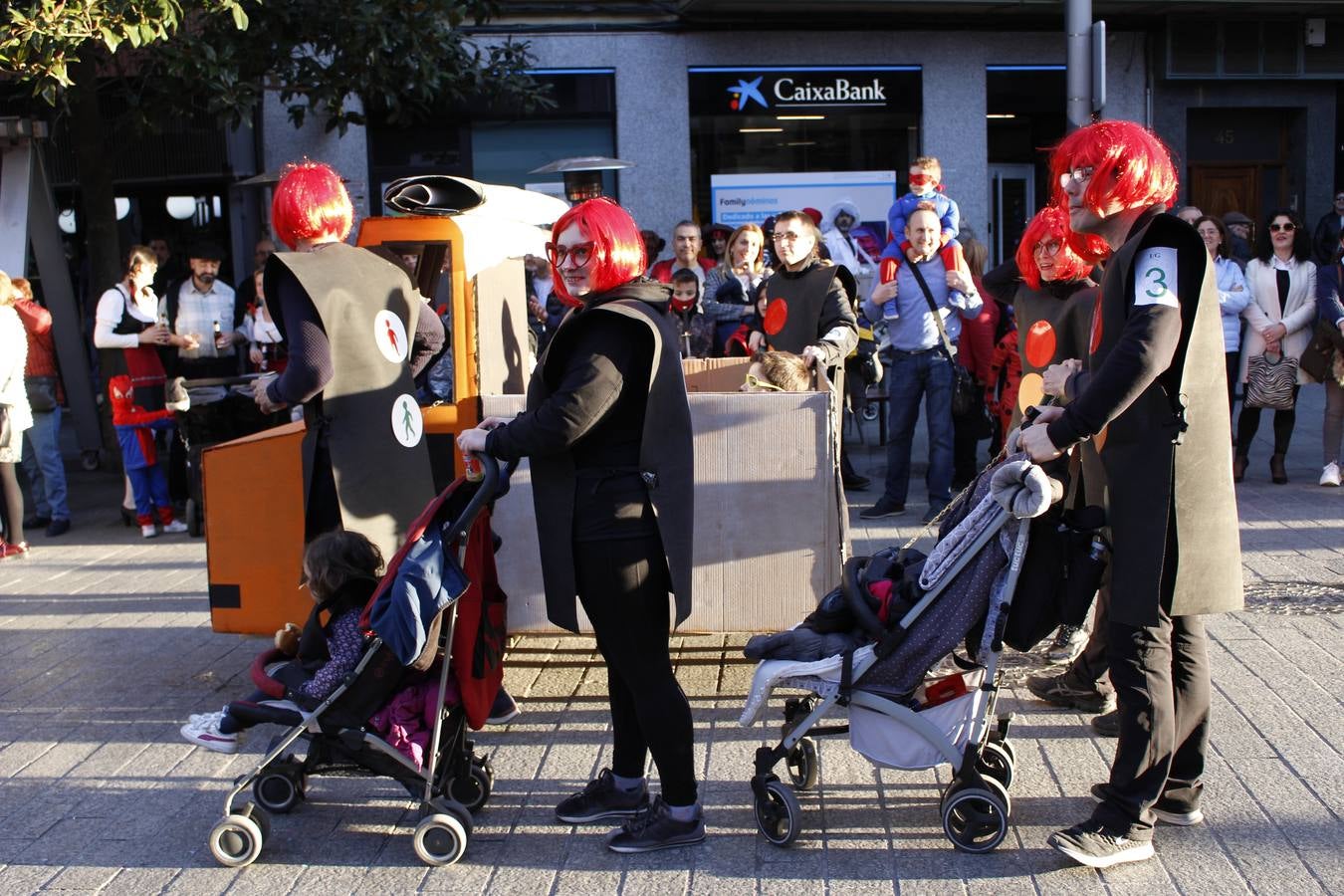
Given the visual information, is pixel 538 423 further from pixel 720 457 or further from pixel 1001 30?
pixel 1001 30

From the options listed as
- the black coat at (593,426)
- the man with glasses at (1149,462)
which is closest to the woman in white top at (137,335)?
the black coat at (593,426)

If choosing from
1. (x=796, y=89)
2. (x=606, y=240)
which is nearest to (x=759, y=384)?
(x=606, y=240)

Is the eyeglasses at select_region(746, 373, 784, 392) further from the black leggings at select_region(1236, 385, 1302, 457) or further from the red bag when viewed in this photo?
the black leggings at select_region(1236, 385, 1302, 457)

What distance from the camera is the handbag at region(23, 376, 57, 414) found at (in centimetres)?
903

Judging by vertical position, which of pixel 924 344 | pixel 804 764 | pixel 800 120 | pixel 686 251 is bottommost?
pixel 804 764

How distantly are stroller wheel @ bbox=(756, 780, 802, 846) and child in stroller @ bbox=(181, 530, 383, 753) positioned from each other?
50.1 inches

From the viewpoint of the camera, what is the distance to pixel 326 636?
13.7 ft

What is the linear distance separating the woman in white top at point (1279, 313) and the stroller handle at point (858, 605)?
630 centimetres

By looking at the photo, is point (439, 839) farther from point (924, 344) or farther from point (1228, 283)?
point (1228, 283)

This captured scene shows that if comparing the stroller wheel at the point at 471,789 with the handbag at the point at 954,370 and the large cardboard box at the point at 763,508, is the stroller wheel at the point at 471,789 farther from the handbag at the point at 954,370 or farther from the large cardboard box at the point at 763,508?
the handbag at the point at 954,370

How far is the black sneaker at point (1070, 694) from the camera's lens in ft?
16.5

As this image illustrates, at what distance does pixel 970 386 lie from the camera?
8586 millimetres

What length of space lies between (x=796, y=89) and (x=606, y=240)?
39.1ft

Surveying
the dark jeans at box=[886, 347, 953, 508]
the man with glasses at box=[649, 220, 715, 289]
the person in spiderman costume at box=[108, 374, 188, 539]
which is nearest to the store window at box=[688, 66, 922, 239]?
the man with glasses at box=[649, 220, 715, 289]
